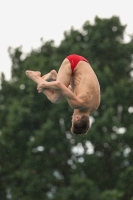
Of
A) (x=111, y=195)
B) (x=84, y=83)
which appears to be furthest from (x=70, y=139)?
(x=84, y=83)

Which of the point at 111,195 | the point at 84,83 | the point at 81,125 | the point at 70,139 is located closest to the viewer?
the point at 81,125

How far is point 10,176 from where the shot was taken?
23172 mm

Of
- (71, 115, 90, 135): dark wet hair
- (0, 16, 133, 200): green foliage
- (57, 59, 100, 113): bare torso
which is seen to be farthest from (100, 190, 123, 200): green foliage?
(71, 115, 90, 135): dark wet hair

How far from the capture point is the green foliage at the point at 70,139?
72.8 ft

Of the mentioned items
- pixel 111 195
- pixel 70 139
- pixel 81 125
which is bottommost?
pixel 81 125

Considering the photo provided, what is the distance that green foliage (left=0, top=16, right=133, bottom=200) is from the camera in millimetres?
22203

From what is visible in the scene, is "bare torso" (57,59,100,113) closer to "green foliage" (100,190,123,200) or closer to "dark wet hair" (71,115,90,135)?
"dark wet hair" (71,115,90,135)

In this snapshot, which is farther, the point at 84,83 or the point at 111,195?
the point at 111,195

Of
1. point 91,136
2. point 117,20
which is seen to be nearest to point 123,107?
point 91,136

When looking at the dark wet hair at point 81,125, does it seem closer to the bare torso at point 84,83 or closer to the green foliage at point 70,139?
the bare torso at point 84,83

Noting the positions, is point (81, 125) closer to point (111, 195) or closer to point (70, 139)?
point (111, 195)

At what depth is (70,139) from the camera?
23156 millimetres

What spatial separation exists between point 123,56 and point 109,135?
406 centimetres

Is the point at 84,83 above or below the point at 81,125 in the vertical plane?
above
